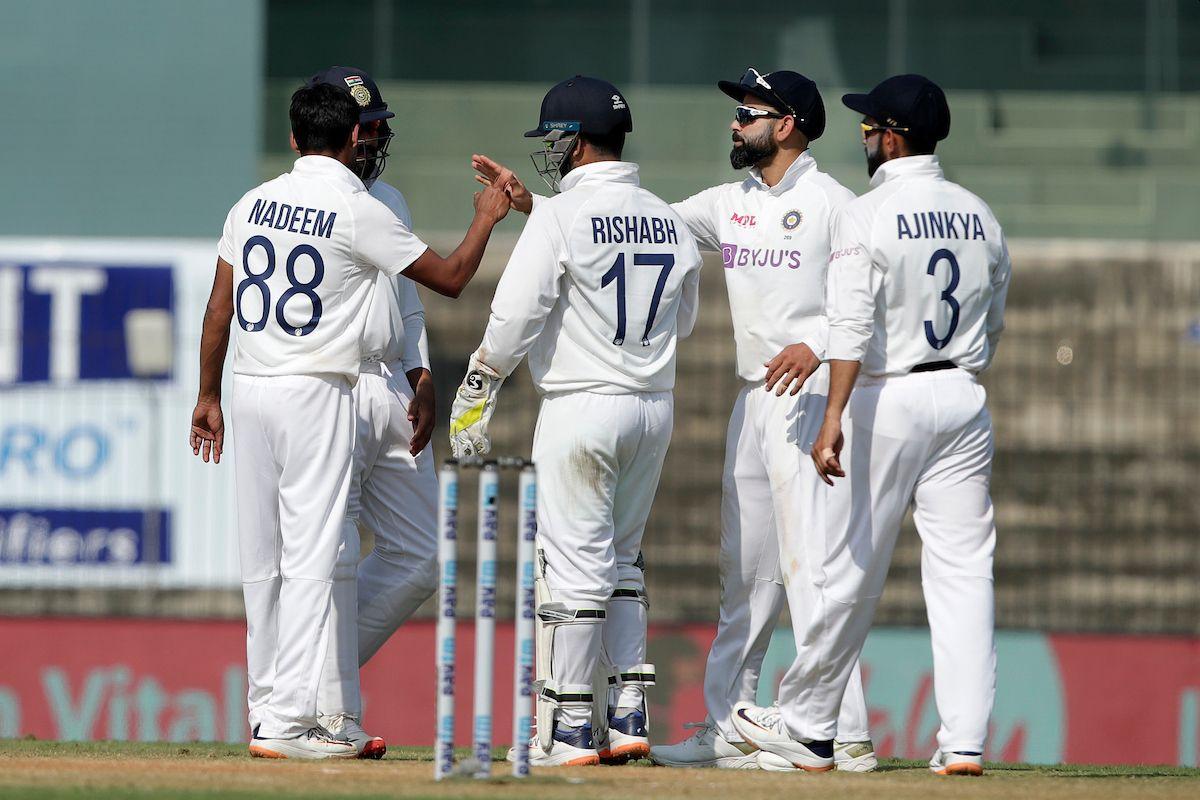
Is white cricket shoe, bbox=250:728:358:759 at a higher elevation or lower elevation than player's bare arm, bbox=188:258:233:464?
lower

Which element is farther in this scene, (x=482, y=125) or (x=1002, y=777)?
(x=482, y=125)

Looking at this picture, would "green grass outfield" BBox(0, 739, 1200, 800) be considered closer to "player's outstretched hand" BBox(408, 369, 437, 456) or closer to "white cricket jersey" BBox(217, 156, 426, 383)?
"player's outstretched hand" BBox(408, 369, 437, 456)

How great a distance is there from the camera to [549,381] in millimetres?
6652

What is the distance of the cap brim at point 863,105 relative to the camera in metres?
6.65

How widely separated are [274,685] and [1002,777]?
8.29ft

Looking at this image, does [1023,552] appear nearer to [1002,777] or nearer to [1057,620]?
[1057,620]

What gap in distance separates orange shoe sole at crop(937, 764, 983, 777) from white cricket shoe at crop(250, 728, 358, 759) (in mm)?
2094

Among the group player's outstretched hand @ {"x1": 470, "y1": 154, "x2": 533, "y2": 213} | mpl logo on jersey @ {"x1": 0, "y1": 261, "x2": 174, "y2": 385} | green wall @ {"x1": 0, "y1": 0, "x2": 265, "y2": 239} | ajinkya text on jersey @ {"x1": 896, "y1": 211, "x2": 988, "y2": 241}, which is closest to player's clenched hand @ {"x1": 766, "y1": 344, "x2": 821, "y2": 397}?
ajinkya text on jersey @ {"x1": 896, "y1": 211, "x2": 988, "y2": 241}

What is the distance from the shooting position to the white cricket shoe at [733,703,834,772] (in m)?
6.43

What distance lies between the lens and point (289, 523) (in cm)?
652

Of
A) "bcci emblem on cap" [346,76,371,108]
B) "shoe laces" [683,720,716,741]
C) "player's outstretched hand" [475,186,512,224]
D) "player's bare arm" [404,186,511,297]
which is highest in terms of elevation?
"bcci emblem on cap" [346,76,371,108]

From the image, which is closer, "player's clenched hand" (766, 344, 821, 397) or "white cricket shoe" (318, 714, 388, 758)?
"player's clenched hand" (766, 344, 821, 397)

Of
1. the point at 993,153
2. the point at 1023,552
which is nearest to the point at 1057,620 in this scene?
the point at 1023,552

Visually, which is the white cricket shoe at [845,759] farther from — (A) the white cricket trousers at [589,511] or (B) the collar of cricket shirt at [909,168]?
(B) the collar of cricket shirt at [909,168]
